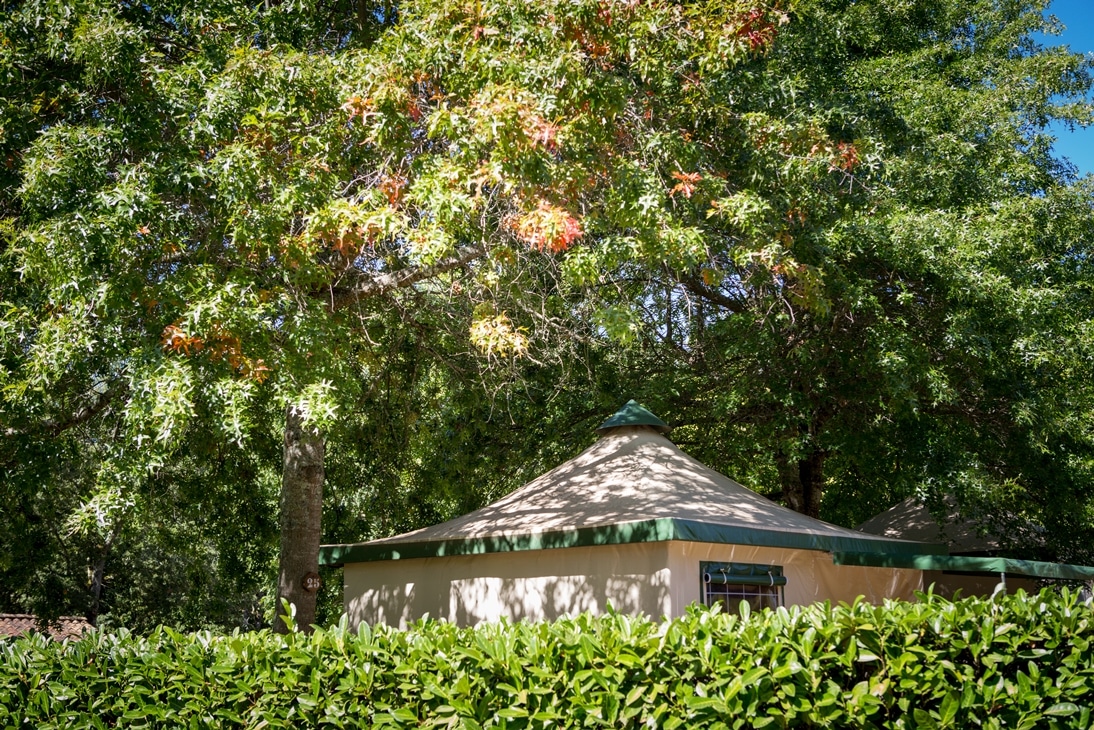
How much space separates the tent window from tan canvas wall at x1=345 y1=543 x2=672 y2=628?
1.94 ft

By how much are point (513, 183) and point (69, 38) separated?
3955 millimetres

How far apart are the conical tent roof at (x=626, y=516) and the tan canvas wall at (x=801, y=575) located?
28cm

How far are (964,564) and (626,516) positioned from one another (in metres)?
3.18

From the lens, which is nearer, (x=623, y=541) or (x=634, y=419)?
(x=623, y=541)

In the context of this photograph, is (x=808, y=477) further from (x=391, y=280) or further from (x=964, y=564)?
(x=391, y=280)

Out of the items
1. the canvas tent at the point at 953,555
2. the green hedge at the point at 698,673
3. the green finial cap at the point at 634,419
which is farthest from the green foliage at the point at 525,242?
the green hedge at the point at 698,673

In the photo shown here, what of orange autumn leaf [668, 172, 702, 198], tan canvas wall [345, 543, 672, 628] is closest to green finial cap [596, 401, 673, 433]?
tan canvas wall [345, 543, 672, 628]

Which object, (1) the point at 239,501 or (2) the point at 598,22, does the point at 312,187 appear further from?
(1) the point at 239,501

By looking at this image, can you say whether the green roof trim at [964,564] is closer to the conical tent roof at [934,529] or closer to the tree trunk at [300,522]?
the conical tent roof at [934,529]

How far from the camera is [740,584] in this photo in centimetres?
820

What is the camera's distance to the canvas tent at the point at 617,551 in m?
7.64

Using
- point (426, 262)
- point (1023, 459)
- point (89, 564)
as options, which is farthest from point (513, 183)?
point (89, 564)

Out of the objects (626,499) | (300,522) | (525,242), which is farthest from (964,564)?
(300,522)

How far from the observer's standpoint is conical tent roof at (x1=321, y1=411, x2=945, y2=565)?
7.70 metres
